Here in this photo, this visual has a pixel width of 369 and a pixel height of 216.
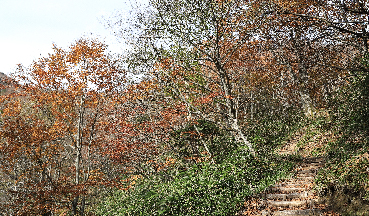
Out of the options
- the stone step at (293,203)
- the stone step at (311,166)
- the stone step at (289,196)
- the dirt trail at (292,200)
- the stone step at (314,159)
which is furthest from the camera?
the stone step at (314,159)

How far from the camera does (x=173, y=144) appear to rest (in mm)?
13766

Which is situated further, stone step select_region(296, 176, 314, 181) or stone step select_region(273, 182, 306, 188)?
stone step select_region(296, 176, 314, 181)

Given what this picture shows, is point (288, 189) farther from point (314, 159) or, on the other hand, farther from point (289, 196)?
point (314, 159)

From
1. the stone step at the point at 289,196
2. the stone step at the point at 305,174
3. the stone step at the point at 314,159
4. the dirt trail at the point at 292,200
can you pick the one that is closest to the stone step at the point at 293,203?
the dirt trail at the point at 292,200

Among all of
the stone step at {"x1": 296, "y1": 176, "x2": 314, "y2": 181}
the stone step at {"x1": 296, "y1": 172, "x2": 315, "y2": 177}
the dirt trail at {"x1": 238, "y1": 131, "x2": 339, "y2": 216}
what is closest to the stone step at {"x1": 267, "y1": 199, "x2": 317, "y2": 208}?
the dirt trail at {"x1": 238, "y1": 131, "x2": 339, "y2": 216}

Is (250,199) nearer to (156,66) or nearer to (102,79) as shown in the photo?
(156,66)

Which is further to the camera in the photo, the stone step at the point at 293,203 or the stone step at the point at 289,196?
the stone step at the point at 289,196

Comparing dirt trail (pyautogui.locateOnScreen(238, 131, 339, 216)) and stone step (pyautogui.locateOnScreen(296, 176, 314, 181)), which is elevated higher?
stone step (pyautogui.locateOnScreen(296, 176, 314, 181))

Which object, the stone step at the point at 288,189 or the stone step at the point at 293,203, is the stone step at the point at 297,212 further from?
the stone step at the point at 288,189

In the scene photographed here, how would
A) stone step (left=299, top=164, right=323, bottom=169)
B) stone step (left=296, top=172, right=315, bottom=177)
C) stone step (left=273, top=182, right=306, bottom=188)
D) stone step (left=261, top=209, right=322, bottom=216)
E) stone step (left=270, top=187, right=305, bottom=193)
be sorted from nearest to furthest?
1. stone step (left=261, top=209, right=322, bottom=216)
2. stone step (left=270, top=187, right=305, bottom=193)
3. stone step (left=273, top=182, right=306, bottom=188)
4. stone step (left=296, top=172, right=315, bottom=177)
5. stone step (left=299, top=164, right=323, bottom=169)

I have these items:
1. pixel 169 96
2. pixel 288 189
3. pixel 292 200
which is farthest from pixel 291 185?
pixel 169 96

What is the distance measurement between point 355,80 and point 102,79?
1434 centimetres

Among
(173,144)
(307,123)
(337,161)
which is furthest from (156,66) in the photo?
(307,123)

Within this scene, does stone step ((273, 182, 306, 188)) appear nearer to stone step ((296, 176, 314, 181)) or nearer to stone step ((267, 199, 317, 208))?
stone step ((296, 176, 314, 181))
